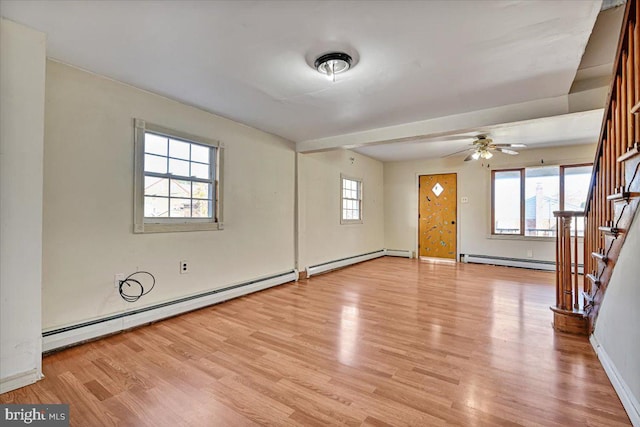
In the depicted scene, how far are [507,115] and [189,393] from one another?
13.0ft

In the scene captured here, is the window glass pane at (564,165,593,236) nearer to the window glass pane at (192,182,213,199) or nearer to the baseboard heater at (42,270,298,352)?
the baseboard heater at (42,270,298,352)

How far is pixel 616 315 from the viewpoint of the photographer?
1.93m

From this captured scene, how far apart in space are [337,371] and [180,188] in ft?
8.46

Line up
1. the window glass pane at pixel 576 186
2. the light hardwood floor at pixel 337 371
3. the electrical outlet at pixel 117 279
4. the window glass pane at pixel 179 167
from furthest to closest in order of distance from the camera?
1. the window glass pane at pixel 576 186
2. the window glass pane at pixel 179 167
3. the electrical outlet at pixel 117 279
4. the light hardwood floor at pixel 337 371

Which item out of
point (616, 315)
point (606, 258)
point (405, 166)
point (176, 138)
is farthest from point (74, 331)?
point (405, 166)

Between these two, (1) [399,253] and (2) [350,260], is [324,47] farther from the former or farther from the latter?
(1) [399,253]

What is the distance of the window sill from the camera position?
2.91 m

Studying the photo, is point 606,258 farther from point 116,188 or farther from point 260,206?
point 116,188

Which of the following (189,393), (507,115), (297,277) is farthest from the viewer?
(297,277)

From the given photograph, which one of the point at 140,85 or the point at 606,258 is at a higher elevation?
the point at 140,85

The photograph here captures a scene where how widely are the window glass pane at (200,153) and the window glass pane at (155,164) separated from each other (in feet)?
1.22

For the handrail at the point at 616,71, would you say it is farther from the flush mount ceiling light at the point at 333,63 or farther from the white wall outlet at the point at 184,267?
the white wall outlet at the point at 184,267

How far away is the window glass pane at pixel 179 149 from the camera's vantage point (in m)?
3.24

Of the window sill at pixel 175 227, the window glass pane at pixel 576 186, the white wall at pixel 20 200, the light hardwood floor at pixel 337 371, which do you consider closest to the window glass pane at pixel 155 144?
the window sill at pixel 175 227
